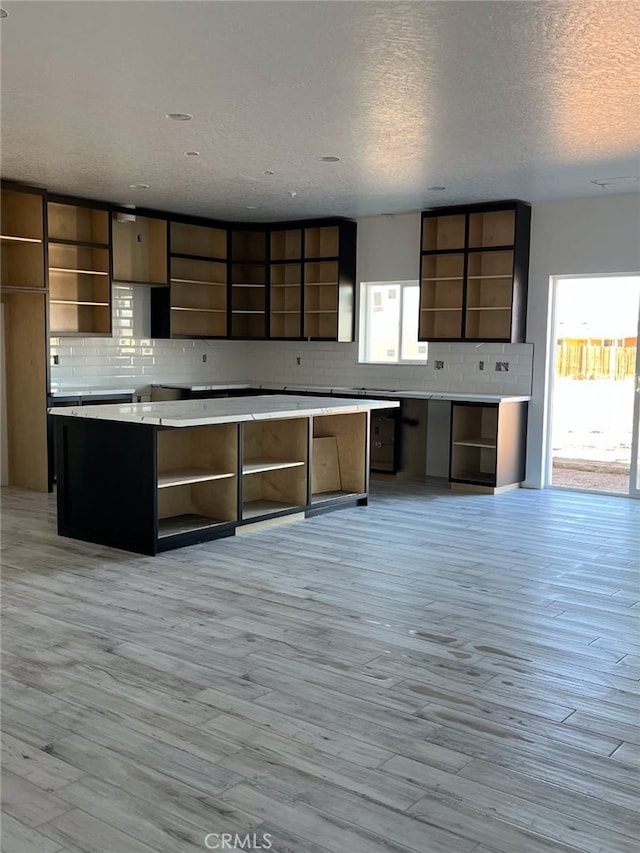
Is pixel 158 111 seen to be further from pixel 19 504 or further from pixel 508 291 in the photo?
pixel 508 291

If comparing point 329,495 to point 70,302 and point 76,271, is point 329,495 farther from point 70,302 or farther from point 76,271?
point 76,271

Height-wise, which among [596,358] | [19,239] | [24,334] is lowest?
[596,358]

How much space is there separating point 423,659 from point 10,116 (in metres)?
4.11

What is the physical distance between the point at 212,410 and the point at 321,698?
9.29 feet

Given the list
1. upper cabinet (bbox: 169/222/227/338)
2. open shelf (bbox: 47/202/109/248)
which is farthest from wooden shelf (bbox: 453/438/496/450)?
open shelf (bbox: 47/202/109/248)

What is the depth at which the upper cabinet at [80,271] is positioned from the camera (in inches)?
312

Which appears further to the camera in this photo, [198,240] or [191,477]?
[198,240]

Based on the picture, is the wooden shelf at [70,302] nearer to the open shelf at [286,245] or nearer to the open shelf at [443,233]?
the open shelf at [286,245]

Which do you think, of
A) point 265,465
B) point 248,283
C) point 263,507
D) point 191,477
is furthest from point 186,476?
point 248,283

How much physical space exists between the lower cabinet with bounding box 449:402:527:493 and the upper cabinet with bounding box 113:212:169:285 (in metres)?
3.59

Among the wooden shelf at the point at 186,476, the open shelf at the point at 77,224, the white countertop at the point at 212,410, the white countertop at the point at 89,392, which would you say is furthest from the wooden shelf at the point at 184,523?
the open shelf at the point at 77,224

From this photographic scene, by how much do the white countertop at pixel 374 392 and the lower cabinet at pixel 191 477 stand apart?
1.38 m

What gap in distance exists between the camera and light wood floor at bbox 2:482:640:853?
93.4 inches

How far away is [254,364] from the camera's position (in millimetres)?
10398
